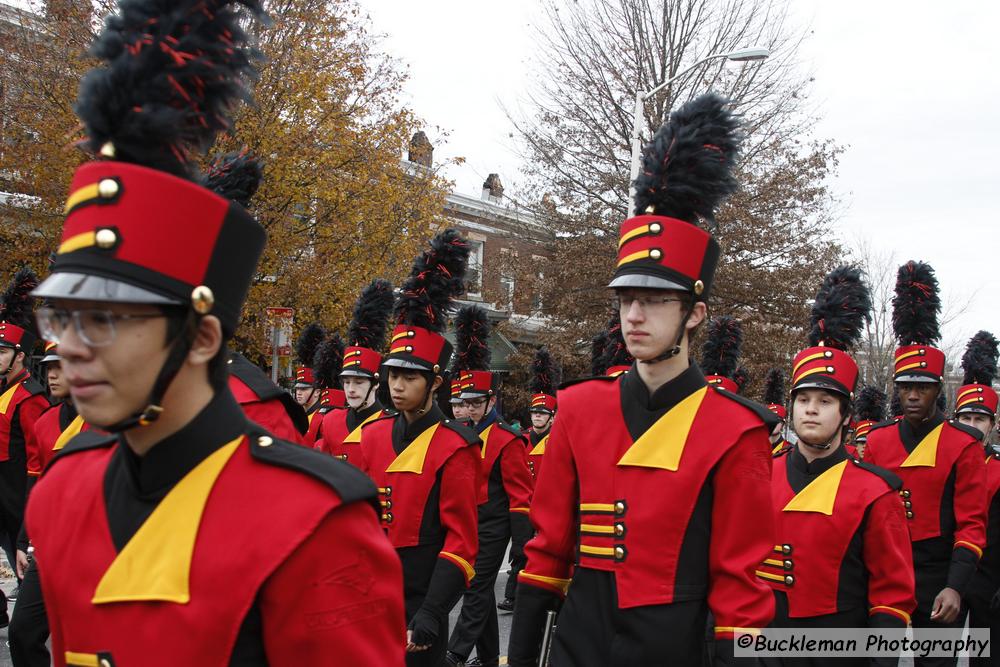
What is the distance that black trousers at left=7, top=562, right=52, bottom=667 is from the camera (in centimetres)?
543

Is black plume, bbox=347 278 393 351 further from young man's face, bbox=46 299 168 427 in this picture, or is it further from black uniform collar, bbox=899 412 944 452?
young man's face, bbox=46 299 168 427

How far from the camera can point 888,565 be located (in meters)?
5.14

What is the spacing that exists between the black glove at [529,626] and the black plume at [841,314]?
2906mm

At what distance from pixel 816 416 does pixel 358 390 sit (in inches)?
189

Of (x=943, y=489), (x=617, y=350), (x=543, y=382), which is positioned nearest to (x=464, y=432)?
(x=617, y=350)

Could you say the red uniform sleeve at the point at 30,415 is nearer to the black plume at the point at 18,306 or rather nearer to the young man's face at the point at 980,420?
the black plume at the point at 18,306

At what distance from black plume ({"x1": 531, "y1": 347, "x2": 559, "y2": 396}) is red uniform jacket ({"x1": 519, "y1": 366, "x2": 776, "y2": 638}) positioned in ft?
36.1

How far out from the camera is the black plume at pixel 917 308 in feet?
27.7

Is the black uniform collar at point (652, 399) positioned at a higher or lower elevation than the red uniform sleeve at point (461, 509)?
higher

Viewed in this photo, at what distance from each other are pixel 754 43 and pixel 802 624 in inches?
838

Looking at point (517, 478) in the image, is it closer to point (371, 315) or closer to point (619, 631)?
point (371, 315)

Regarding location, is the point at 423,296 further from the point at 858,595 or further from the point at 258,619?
the point at 258,619

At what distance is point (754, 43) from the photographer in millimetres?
24344

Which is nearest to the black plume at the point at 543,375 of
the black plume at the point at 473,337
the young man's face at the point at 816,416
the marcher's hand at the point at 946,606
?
the black plume at the point at 473,337
